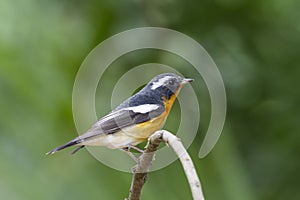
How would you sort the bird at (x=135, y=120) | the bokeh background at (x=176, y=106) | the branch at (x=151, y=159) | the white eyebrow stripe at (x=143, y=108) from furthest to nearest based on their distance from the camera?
the bokeh background at (x=176, y=106) → the white eyebrow stripe at (x=143, y=108) → the bird at (x=135, y=120) → the branch at (x=151, y=159)

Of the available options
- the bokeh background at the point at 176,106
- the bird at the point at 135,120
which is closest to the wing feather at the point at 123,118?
the bird at the point at 135,120

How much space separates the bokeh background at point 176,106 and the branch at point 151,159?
0.65 meters

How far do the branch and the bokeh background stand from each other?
645mm

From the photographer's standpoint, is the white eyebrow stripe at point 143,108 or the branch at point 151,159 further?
the white eyebrow stripe at point 143,108

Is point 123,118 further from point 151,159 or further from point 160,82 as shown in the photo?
point 151,159

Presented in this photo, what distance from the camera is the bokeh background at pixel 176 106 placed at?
2.60m

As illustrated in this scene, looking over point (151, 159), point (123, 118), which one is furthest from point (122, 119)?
point (151, 159)

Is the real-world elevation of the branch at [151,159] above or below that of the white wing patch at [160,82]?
below

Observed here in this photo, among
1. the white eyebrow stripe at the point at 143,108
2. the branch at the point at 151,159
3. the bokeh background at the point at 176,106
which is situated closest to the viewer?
the branch at the point at 151,159

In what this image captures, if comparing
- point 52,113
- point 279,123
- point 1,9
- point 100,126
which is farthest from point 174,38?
point 100,126

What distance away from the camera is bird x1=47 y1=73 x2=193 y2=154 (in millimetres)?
2186

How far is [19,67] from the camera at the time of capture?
2.78 m

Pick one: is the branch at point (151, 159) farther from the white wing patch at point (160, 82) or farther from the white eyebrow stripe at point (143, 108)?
the white wing patch at point (160, 82)

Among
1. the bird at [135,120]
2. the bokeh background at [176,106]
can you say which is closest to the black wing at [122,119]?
the bird at [135,120]
